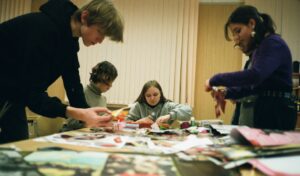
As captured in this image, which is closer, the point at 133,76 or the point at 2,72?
the point at 2,72

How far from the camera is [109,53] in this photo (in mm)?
3988

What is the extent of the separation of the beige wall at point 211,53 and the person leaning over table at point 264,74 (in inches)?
99.7

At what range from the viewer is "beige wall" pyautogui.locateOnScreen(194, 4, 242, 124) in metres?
3.90

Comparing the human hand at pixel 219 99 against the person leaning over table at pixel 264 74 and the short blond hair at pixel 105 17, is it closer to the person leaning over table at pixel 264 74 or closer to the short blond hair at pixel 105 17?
the person leaning over table at pixel 264 74

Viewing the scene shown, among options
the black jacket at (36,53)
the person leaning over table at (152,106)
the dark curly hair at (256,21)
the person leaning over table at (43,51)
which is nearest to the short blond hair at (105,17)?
the person leaning over table at (43,51)

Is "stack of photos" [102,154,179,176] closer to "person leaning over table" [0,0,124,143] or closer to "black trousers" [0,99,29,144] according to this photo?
"person leaning over table" [0,0,124,143]

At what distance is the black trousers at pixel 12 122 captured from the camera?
50.1 inches

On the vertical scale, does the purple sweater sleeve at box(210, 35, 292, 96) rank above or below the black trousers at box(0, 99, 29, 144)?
above

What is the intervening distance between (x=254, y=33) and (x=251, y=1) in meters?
2.74

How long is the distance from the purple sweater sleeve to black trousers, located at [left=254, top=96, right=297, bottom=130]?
69mm

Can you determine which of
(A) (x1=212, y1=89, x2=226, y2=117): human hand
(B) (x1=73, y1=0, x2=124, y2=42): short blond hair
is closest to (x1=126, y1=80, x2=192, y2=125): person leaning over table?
(A) (x1=212, y1=89, x2=226, y2=117): human hand

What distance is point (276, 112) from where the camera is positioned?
126 centimetres

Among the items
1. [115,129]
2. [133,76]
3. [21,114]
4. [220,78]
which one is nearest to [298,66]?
[133,76]

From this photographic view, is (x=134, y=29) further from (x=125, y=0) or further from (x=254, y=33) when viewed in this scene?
(x=254, y=33)
